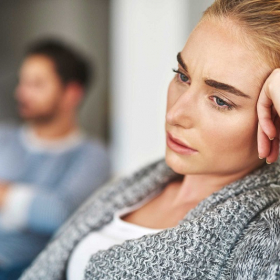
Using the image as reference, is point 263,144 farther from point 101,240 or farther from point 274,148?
point 101,240

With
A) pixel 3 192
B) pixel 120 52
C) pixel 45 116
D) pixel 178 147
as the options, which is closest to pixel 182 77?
pixel 178 147

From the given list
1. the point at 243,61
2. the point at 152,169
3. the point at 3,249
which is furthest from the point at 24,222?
the point at 243,61

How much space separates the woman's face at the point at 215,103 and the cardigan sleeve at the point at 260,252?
114 mm

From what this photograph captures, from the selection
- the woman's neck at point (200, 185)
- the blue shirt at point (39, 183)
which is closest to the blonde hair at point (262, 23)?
the woman's neck at point (200, 185)

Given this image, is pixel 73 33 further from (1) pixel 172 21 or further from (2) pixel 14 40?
(1) pixel 172 21

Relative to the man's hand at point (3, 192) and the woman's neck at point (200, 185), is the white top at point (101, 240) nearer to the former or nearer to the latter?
the woman's neck at point (200, 185)

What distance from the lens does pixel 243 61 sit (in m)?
0.67

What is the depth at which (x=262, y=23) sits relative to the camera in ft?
2.22

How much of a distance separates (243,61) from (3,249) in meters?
1.10

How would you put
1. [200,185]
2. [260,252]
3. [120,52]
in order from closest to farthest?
[260,252]
[200,185]
[120,52]

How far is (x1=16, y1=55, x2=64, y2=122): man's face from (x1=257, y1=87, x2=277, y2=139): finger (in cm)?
124

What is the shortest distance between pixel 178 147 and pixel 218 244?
0.16 metres

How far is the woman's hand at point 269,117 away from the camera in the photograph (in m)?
0.65

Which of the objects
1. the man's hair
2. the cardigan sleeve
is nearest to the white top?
the cardigan sleeve
